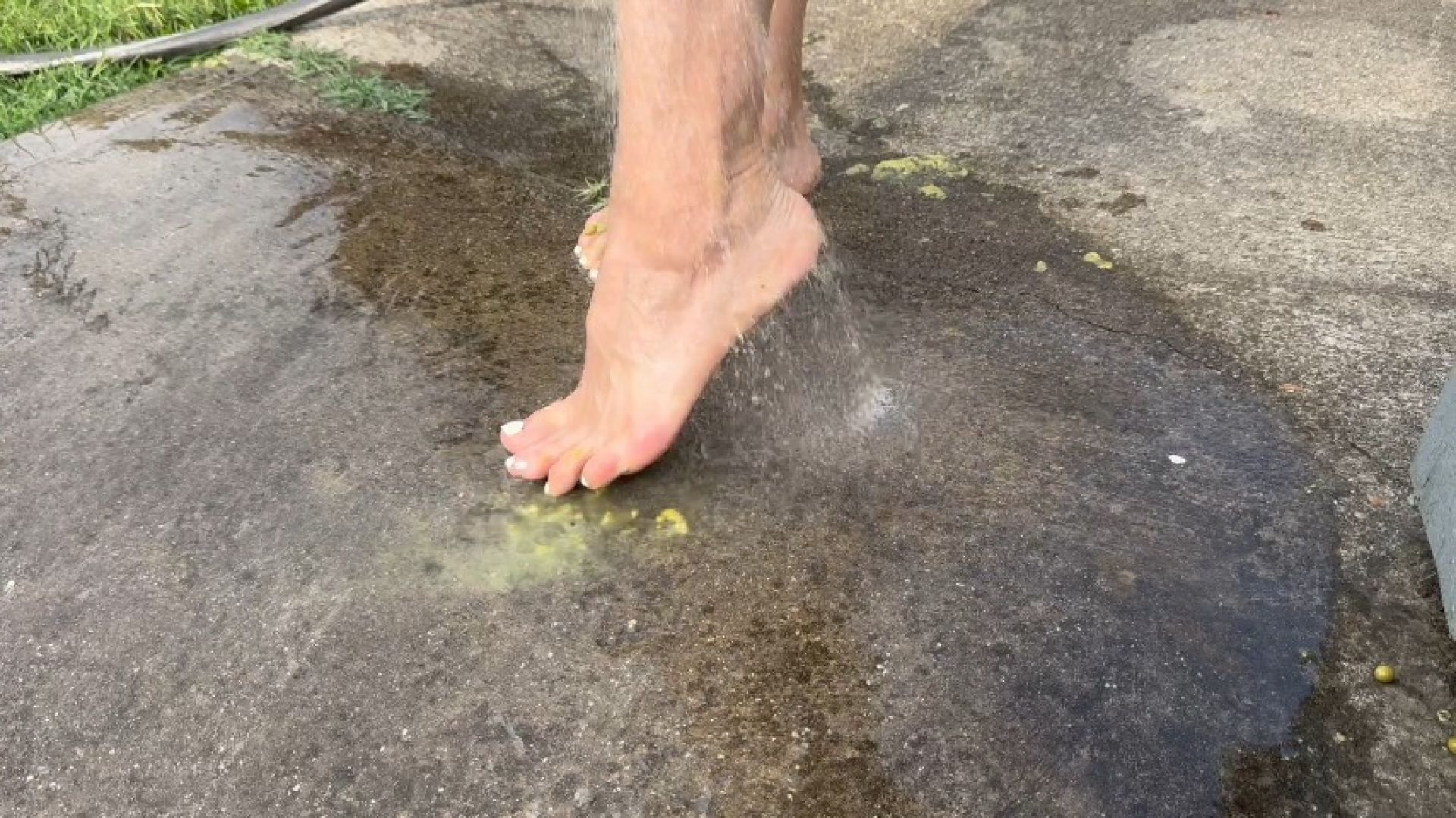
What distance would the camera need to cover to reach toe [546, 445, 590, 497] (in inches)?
64.3

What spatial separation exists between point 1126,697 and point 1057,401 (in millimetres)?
582

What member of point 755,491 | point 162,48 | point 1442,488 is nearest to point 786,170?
point 755,491

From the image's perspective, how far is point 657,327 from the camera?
1623 millimetres

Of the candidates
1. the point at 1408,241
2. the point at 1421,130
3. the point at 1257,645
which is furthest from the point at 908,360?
the point at 1421,130

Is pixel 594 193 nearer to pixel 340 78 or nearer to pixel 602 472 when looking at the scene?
pixel 340 78

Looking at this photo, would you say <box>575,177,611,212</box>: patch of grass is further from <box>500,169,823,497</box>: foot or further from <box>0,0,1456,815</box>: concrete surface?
<box>500,169,823,497</box>: foot

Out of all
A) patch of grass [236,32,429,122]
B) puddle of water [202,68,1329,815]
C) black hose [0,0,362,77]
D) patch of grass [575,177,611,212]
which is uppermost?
black hose [0,0,362,77]

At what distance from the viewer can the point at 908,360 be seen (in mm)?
1918

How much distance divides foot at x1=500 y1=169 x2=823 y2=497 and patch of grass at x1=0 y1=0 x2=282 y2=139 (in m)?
1.80

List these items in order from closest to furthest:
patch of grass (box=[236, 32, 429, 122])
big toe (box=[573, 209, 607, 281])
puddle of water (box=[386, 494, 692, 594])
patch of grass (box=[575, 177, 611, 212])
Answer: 1. puddle of water (box=[386, 494, 692, 594])
2. big toe (box=[573, 209, 607, 281])
3. patch of grass (box=[575, 177, 611, 212])
4. patch of grass (box=[236, 32, 429, 122])

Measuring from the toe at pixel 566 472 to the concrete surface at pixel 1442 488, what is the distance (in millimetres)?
1070

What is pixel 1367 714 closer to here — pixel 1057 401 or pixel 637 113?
pixel 1057 401

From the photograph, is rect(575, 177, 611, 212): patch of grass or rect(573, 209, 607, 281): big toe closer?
rect(573, 209, 607, 281): big toe

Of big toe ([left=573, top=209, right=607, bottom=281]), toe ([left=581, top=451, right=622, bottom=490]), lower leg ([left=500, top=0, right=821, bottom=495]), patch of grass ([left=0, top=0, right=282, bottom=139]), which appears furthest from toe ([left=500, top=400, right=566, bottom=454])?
patch of grass ([left=0, top=0, right=282, bottom=139])
